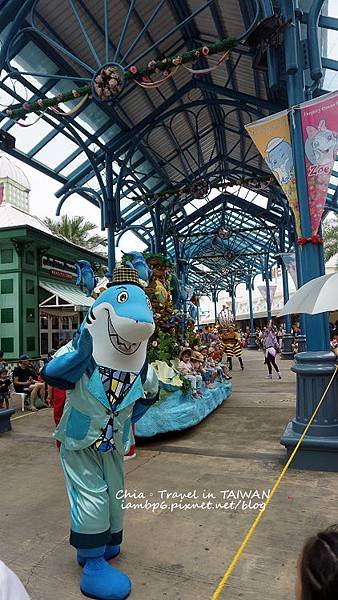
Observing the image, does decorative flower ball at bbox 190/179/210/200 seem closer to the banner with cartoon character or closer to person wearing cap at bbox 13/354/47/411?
person wearing cap at bbox 13/354/47/411

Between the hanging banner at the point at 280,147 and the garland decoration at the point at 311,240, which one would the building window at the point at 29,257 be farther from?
the garland decoration at the point at 311,240

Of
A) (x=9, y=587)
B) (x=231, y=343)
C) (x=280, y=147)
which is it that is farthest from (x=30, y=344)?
(x=9, y=587)

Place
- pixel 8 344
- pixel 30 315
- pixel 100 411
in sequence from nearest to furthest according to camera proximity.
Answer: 1. pixel 100 411
2. pixel 8 344
3. pixel 30 315

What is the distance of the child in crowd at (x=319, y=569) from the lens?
2.52 ft

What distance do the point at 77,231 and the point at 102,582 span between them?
778 inches

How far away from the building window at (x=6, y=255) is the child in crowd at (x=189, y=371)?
749cm

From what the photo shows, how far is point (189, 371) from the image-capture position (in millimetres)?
6324

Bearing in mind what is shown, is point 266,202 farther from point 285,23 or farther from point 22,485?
point 22,485

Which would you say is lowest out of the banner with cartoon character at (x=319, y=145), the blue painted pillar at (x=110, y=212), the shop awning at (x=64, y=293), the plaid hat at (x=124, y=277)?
the plaid hat at (x=124, y=277)

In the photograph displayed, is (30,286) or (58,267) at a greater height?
(58,267)

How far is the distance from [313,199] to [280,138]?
2.86 ft

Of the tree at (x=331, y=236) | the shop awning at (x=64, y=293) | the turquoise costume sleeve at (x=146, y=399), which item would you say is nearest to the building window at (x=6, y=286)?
the shop awning at (x=64, y=293)

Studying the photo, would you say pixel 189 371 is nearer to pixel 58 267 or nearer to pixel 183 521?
pixel 183 521

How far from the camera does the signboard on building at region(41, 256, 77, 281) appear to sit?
43.4ft
